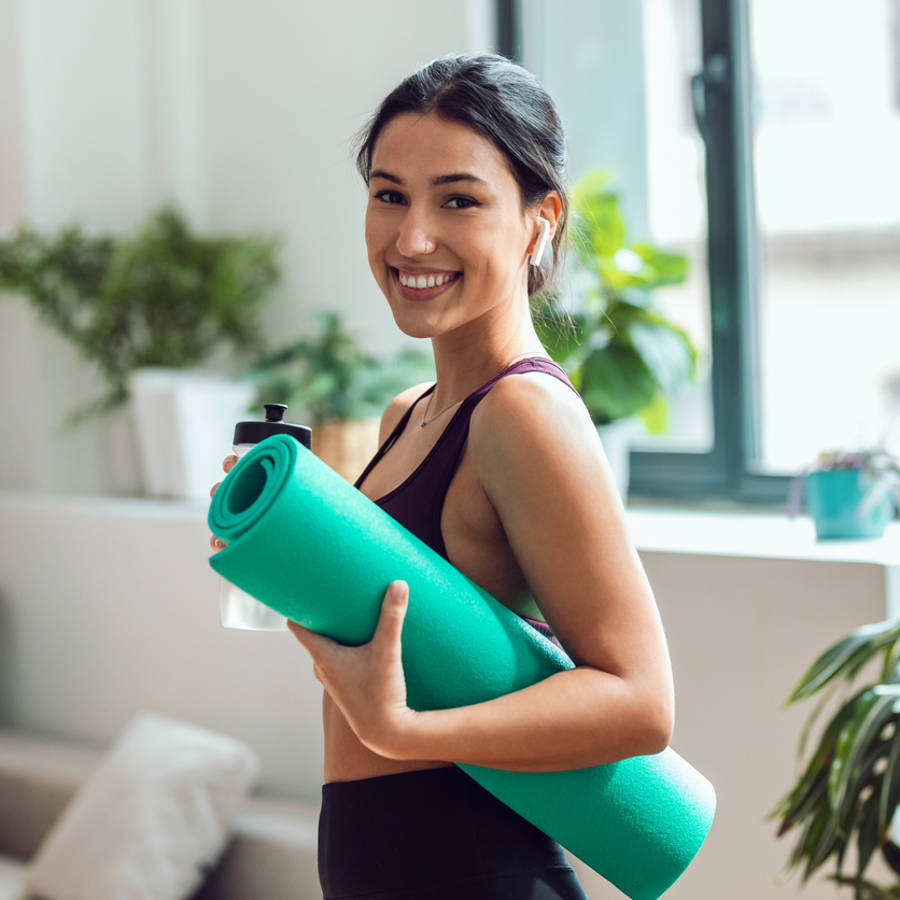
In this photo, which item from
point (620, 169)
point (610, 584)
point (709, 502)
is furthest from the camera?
point (620, 169)

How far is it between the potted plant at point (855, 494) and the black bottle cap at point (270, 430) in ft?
3.96

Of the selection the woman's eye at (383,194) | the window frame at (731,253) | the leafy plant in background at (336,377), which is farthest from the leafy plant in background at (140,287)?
the woman's eye at (383,194)

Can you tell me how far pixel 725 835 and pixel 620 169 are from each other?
5.23 ft

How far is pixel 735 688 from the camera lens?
72.4 inches

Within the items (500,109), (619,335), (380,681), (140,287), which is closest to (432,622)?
(380,681)

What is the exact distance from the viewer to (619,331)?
96.5 inches

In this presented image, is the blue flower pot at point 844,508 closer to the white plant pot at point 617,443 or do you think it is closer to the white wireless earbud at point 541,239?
the white plant pot at point 617,443

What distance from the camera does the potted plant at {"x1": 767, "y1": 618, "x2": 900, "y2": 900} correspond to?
140 centimetres

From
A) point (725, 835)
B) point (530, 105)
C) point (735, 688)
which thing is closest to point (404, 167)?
point (530, 105)

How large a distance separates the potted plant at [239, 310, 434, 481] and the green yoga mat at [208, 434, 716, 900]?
1.64m

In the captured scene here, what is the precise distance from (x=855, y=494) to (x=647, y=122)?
46.4 inches

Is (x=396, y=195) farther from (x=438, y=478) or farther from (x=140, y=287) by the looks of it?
(x=140, y=287)

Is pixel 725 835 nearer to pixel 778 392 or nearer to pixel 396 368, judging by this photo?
pixel 778 392

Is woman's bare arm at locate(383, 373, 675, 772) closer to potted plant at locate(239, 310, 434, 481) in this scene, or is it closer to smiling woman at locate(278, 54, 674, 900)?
smiling woman at locate(278, 54, 674, 900)
